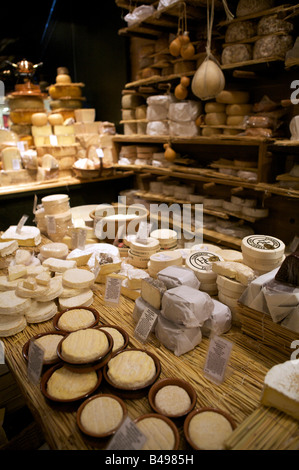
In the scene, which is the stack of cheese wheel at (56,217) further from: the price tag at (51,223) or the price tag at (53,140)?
the price tag at (53,140)

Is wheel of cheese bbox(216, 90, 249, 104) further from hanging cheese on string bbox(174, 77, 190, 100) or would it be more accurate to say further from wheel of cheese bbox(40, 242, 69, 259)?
wheel of cheese bbox(40, 242, 69, 259)

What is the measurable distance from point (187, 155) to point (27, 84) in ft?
9.30

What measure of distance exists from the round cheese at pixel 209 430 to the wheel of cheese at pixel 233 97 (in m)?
2.87

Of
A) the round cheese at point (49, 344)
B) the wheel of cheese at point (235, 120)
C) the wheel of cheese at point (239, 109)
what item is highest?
the wheel of cheese at point (239, 109)

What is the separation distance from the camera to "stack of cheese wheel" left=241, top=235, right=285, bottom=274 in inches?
74.5

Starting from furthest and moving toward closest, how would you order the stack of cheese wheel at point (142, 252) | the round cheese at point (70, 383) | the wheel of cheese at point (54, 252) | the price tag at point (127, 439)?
the wheel of cheese at point (54, 252) < the stack of cheese wheel at point (142, 252) < the round cheese at point (70, 383) < the price tag at point (127, 439)

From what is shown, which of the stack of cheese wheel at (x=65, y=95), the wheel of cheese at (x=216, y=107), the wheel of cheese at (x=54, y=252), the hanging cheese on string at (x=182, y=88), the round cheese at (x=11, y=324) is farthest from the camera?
the stack of cheese wheel at (x=65, y=95)

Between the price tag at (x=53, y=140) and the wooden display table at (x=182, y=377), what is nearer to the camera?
the wooden display table at (x=182, y=377)

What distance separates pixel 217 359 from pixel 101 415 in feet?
1.77

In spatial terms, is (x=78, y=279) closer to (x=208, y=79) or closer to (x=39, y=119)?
(x=208, y=79)

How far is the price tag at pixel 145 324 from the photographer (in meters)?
1.66

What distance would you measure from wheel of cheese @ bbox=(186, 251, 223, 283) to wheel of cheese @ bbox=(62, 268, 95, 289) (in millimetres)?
648

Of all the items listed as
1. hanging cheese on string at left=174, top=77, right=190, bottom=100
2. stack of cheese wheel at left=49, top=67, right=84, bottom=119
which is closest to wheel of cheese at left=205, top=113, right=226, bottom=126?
hanging cheese on string at left=174, top=77, right=190, bottom=100

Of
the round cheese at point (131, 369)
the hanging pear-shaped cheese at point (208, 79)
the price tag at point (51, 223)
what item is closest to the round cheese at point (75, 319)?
the round cheese at point (131, 369)
